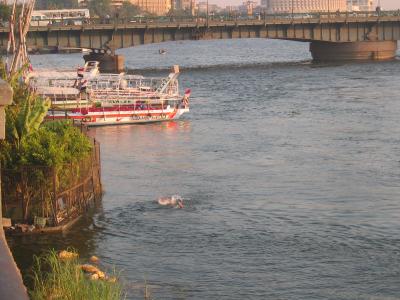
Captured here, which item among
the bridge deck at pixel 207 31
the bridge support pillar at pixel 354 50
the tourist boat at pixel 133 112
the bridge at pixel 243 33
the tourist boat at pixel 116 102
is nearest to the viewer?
the tourist boat at pixel 133 112

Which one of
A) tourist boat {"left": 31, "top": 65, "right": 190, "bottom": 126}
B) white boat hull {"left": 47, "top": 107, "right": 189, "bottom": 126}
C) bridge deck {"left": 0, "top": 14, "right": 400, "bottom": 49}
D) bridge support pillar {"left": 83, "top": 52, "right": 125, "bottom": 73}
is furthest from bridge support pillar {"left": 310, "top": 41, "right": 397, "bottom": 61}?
white boat hull {"left": 47, "top": 107, "right": 189, "bottom": 126}

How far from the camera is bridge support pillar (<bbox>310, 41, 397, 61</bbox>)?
11525cm

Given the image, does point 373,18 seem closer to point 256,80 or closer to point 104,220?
point 256,80

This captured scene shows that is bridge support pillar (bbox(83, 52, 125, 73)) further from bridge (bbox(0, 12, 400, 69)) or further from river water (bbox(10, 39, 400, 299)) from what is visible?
river water (bbox(10, 39, 400, 299))

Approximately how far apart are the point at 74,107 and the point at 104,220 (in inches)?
1077

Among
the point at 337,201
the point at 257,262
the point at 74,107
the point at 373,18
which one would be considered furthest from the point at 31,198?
the point at 373,18

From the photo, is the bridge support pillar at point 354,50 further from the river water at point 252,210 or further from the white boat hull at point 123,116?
the white boat hull at point 123,116

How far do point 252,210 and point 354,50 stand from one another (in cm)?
8866

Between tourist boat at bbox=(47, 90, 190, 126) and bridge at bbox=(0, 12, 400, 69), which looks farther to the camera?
bridge at bbox=(0, 12, 400, 69)

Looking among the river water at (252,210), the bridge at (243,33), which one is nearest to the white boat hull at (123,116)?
the river water at (252,210)

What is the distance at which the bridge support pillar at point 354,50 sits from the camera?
115 m

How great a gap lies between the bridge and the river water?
45.5 metres

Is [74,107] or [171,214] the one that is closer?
[171,214]

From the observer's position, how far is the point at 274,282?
69.2 feet
